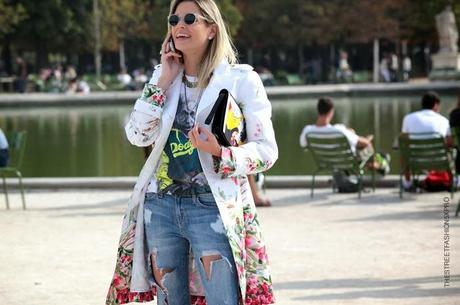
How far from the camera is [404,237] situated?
10.5m

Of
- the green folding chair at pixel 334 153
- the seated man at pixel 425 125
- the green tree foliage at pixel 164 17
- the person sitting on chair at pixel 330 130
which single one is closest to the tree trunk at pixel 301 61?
the green tree foliage at pixel 164 17

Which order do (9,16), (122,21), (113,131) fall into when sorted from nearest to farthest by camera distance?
1. (113,131)
2. (9,16)
3. (122,21)

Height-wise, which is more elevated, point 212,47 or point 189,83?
point 212,47

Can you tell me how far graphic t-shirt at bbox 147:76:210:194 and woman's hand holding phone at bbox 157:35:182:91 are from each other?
0.36 ft

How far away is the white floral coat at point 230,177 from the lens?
499 cm

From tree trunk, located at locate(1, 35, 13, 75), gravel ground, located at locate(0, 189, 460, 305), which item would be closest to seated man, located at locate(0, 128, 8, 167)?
→ gravel ground, located at locate(0, 189, 460, 305)

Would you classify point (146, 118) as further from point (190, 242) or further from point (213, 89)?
point (190, 242)

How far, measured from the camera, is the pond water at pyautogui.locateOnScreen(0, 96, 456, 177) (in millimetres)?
21797

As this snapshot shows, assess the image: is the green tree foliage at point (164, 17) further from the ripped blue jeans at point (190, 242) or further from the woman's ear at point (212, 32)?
the ripped blue jeans at point (190, 242)

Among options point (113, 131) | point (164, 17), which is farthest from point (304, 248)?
point (164, 17)

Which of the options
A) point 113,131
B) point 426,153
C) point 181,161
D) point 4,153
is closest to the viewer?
point 181,161

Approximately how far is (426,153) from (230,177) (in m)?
8.76

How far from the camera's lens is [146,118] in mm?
5047

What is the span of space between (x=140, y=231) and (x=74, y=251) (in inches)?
192
